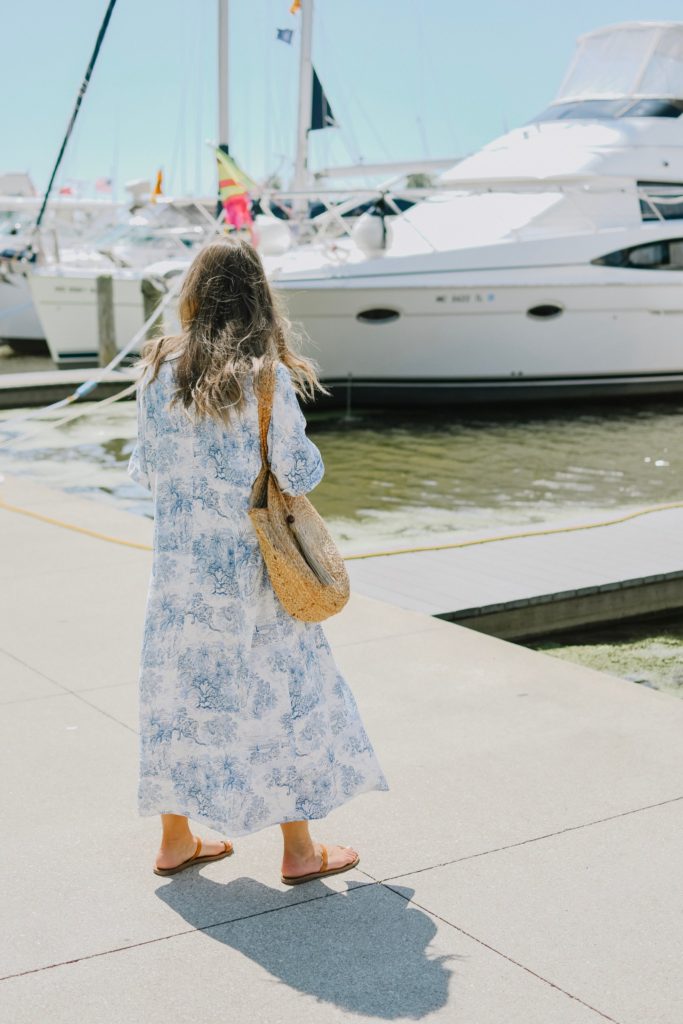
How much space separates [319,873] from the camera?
3510mm

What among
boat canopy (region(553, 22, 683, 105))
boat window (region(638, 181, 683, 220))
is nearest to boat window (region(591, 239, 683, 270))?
boat window (region(638, 181, 683, 220))

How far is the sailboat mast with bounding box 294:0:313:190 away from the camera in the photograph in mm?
22234

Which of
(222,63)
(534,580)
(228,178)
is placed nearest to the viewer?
(534,580)

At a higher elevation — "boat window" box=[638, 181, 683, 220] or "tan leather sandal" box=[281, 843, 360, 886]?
"boat window" box=[638, 181, 683, 220]

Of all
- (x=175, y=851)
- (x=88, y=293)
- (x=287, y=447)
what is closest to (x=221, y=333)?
(x=287, y=447)

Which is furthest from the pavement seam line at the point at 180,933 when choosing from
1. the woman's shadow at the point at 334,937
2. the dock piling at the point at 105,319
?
the dock piling at the point at 105,319

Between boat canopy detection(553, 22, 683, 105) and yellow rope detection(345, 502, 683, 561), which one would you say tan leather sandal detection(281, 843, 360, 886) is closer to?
yellow rope detection(345, 502, 683, 561)

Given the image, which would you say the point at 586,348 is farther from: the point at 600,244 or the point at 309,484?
the point at 309,484

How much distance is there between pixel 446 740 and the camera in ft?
15.0

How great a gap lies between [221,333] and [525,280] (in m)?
15.4

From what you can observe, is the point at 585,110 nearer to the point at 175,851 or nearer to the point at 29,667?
the point at 29,667

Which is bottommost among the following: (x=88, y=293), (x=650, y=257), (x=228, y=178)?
(x=88, y=293)

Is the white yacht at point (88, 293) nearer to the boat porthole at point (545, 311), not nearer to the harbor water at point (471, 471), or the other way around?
the harbor water at point (471, 471)

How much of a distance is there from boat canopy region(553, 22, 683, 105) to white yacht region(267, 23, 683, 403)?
567mm
